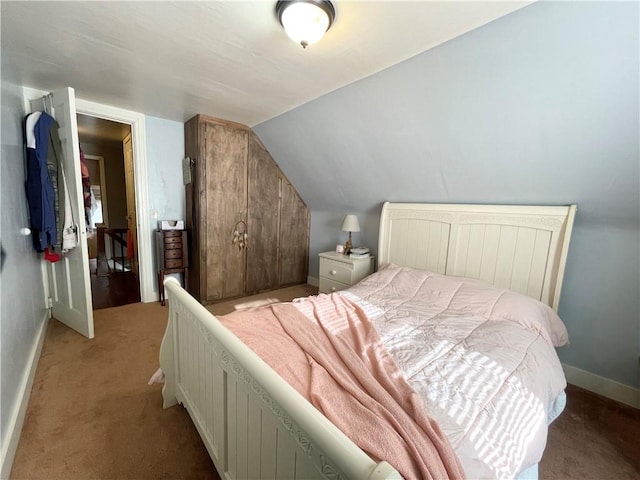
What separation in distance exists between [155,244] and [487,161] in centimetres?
350

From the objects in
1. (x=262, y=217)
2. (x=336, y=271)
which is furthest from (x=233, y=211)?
(x=336, y=271)

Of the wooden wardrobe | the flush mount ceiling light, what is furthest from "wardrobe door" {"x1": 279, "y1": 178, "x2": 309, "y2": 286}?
the flush mount ceiling light

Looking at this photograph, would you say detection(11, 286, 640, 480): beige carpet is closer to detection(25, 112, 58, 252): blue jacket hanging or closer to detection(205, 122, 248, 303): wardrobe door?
detection(25, 112, 58, 252): blue jacket hanging

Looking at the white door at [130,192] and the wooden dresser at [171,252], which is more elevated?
the white door at [130,192]

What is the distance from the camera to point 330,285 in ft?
10.5

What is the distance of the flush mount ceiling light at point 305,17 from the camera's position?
1.28 meters

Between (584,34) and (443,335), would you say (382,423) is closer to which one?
(443,335)

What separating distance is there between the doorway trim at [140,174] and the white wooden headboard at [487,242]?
269 centimetres

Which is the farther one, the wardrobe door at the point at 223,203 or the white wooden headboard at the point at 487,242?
the wardrobe door at the point at 223,203

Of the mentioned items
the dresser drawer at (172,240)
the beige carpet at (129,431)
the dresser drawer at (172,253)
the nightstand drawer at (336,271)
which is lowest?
the beige carpet at (129,431)

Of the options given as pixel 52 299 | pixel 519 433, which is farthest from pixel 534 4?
pixel 52 299

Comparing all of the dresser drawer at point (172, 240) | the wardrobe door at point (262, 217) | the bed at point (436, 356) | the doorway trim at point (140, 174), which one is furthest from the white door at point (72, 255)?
the wardrobe door at point (262, 217)

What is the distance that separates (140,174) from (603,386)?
14.9 ft

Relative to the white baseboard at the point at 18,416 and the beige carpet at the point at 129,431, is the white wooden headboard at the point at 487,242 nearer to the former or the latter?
the beige carpet at the point at 129,431
